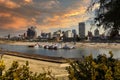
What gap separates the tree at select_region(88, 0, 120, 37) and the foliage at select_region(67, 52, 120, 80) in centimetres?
478

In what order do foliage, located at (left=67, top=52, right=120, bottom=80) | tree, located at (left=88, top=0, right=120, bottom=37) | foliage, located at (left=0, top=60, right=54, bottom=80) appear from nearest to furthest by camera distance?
foliage, located at (left=0, top=60, right=54, bottom=80) < foliage, located at (left=67, top=52, right=120, bottom=80) < tree, located at (left=88, top=0, right=120, bottom=37)

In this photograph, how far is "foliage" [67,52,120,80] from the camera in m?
6.01

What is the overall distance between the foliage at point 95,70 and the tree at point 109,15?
478cm

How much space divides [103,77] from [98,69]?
0.75 ft

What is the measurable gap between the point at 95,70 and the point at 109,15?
573cm

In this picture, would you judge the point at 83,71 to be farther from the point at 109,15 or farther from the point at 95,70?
the point at 109,15

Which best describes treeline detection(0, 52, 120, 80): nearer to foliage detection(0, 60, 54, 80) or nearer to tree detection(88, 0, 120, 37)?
foliage detection(0, 60, 54, 80)

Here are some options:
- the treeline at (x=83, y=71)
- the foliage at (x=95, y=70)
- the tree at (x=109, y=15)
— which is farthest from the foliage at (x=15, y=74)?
the tree at (x=109, y=15)

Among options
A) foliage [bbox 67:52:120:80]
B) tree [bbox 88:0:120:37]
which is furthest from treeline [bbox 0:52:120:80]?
tree [bbox 88:0:120:37]

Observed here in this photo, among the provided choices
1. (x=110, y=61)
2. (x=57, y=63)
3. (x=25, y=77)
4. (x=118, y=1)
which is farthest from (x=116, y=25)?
(x=57, y=63)

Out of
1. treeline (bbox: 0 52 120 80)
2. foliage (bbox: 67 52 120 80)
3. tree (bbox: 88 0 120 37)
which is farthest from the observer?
tree (bbox: 88 0 120 37)

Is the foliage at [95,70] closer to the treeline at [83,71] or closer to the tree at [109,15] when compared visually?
the treeline at [83,71]

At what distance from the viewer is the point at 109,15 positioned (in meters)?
11.5

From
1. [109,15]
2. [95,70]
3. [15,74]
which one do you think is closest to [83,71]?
[95,70]
